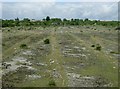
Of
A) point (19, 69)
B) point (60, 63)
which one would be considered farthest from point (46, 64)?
point (19, 69)

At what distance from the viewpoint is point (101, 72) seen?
39938mm

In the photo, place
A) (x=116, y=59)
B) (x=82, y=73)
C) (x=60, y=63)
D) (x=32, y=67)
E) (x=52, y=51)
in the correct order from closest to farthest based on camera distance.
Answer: (x=82, y=73)
(x=32, y=67)
(x=60, y=63)
(x=116, y=59)
(x=52, y=51)

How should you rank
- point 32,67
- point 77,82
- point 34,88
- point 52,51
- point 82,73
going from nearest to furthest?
point 34,88 → point 77,82 → point 82,73 → point 32,67 → point 52,51

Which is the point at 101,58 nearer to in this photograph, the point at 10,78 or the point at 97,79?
the point at 97,79

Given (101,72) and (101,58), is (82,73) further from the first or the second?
(101,58)

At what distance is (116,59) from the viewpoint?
1965 inches

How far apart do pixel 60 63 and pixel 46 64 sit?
2031 millimetres

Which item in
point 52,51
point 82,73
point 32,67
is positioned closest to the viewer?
point 82,73

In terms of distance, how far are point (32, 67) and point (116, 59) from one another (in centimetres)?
1422

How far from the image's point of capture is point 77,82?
3428cm

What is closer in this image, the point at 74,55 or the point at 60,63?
the point at 60,63

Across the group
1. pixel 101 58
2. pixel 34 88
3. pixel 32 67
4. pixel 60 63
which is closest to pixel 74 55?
pixel 101 58

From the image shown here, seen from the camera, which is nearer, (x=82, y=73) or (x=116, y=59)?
(x=82, y=73)

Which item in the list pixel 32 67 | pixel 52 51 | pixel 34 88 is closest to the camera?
pixel 34 88
